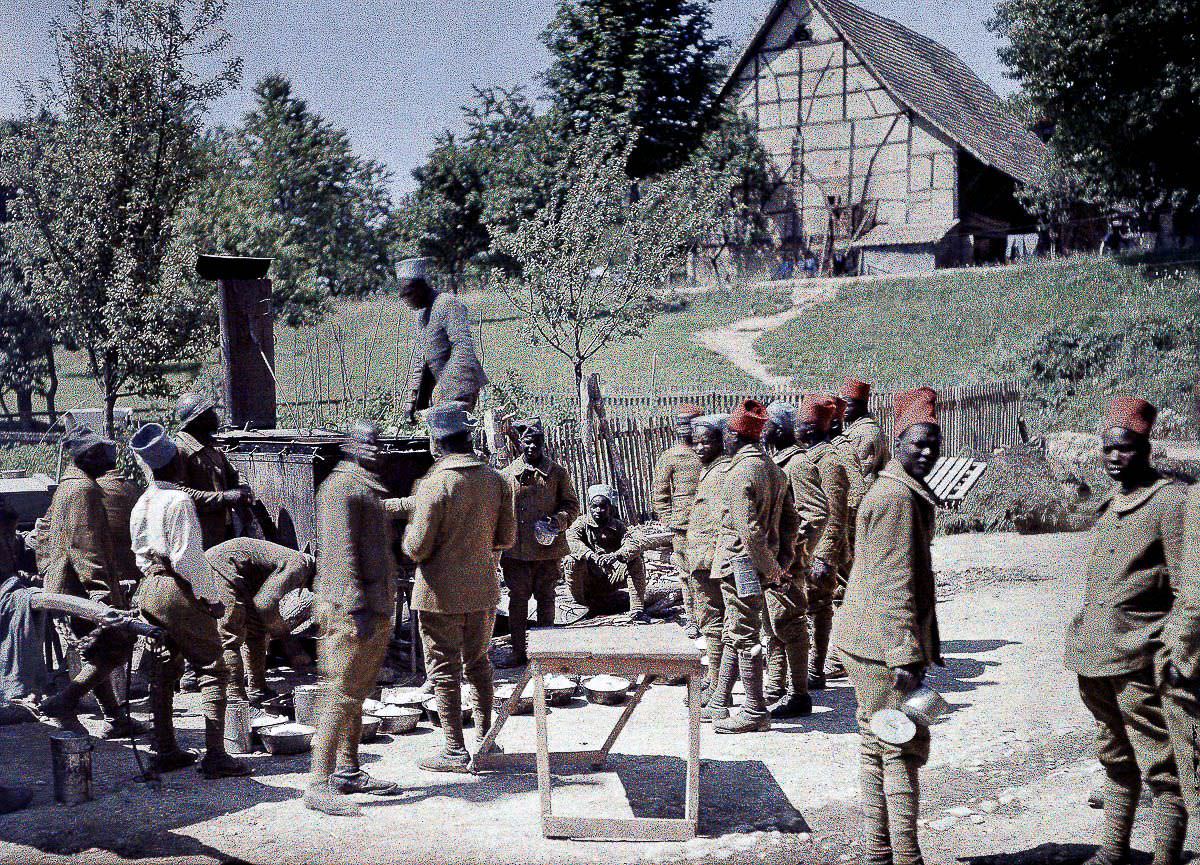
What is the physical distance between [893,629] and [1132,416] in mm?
1434

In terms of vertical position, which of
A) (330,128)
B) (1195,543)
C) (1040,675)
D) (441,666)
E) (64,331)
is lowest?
(1040,675)

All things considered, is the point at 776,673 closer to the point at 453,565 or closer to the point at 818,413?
the point at 818,413

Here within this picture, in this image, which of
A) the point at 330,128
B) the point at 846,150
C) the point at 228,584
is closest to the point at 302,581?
the point at 228,584

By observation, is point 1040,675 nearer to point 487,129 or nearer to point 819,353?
point 819,353

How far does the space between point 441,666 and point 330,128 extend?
4732 cm

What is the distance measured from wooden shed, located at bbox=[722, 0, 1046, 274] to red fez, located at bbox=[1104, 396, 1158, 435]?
102 ft

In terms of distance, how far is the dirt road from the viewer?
600cm

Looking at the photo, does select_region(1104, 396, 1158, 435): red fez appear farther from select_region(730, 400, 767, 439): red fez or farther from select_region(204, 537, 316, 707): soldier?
select_region(204, 537, 316, 707): soldier

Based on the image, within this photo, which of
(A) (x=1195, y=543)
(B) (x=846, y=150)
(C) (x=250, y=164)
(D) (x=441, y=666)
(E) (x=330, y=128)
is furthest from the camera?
(E) (x=330, y=128)

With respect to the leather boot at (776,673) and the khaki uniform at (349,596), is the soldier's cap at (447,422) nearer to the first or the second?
the khaki uniform at (349,596)

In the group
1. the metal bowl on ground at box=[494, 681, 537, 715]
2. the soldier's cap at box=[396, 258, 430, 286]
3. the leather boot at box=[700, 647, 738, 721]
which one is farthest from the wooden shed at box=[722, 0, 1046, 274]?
the metal bowl on ground at box=[494, 681, 537, 715]

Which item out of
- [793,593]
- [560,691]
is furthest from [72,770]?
[793,593]

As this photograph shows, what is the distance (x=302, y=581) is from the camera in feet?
26.4

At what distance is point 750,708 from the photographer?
7.90 metres
